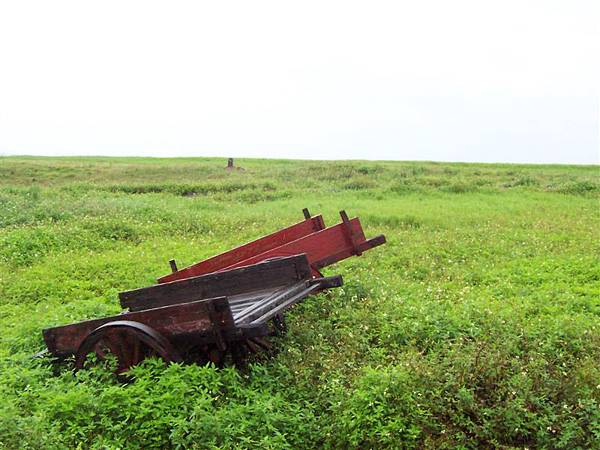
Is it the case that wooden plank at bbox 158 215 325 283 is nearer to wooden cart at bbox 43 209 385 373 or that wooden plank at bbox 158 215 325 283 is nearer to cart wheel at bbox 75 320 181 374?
wooden cart at bbox 43 209 385 373

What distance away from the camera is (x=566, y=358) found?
242 inches

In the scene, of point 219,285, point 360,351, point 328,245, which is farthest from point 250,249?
point 360,351

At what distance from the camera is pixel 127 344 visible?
568cm

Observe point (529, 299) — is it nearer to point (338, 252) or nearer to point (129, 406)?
point (338, 252)

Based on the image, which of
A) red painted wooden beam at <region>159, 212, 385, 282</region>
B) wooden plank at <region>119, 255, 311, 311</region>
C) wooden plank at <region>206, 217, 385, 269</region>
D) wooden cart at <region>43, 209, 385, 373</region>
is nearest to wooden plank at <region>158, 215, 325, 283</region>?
wooden cart at <region>43, 209, 385, 373</region>

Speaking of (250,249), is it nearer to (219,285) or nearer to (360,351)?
(219,285)

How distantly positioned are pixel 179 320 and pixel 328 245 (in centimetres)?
228

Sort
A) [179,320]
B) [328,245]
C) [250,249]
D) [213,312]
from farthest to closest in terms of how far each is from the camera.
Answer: [250,249], [328,245], [179,320], [213,312]

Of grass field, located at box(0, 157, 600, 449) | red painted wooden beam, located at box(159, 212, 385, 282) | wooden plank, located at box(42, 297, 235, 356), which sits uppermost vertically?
red painted wooden beam, located at box(159, 212, 385, 282)

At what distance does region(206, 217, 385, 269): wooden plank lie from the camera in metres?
6.99

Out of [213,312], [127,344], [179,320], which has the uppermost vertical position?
[213,312]

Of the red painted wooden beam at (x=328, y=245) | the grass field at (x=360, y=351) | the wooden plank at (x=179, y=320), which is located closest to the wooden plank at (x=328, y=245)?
the red painted wooden beam at (x=328, y=245)

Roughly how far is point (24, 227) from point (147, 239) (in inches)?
143

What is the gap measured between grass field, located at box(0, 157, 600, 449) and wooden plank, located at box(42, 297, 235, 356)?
36 centimetres
